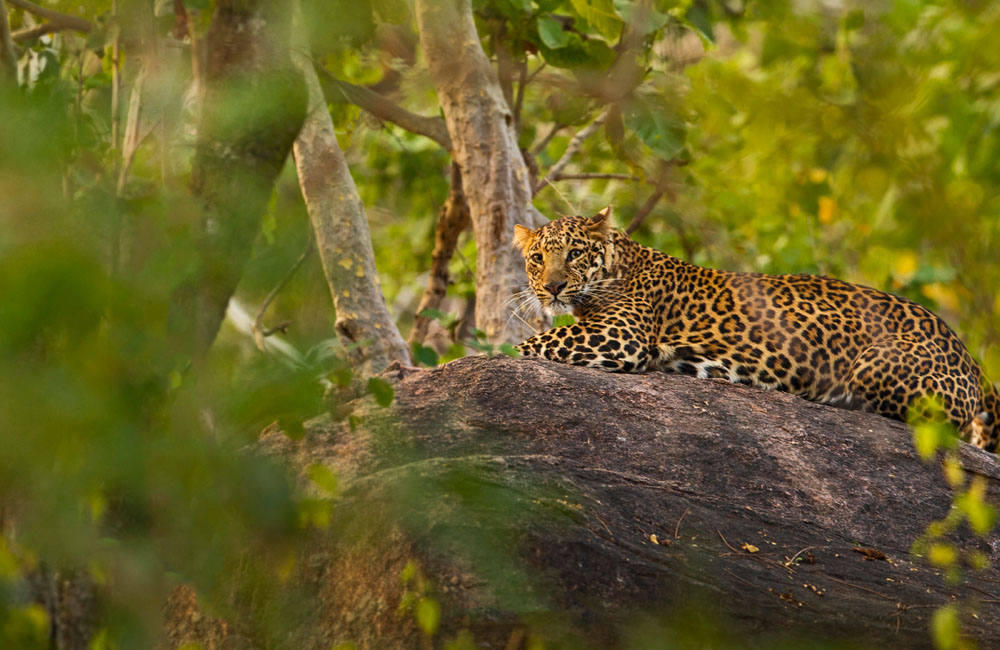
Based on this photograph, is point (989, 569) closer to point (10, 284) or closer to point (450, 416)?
point (450, 416)

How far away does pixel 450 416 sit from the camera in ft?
21.9

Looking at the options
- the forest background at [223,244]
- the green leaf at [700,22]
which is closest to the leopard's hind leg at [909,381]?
the green leaf at [700,22]

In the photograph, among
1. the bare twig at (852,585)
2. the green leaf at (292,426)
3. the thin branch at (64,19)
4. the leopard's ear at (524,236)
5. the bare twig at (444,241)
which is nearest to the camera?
the green leaf at (292,426)

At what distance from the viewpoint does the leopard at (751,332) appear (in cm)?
841

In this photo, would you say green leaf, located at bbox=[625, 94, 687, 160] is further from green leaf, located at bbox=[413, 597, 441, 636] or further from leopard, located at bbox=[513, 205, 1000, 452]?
green leaf, located at bbox=[413, 597, 441, 636]

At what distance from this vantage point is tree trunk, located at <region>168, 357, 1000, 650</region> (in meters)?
5.29

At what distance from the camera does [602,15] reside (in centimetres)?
939

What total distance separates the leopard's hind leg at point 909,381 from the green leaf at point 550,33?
3.77m

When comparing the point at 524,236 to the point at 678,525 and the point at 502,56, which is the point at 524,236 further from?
the point at 678,525

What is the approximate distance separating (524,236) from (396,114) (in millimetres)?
2045

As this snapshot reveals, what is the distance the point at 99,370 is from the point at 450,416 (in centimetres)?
434

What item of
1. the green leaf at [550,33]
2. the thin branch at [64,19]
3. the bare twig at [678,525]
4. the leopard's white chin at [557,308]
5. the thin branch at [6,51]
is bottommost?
the bare twig at [678,525]

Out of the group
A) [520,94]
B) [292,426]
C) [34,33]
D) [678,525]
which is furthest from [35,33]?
[292,426]

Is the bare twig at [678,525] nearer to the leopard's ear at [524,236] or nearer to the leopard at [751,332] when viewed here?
the leopard at [751,332]
